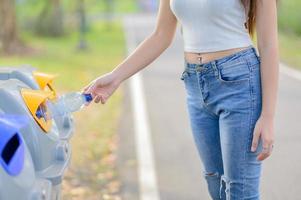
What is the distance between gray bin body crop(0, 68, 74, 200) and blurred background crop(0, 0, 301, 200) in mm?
2243

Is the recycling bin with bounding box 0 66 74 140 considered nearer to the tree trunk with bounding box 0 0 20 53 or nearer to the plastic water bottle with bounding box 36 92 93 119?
the plastic water bottle with bounding box 36 92 93 119

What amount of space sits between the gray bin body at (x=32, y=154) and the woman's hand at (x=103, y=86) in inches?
9.6

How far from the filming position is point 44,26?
2683 centimetres

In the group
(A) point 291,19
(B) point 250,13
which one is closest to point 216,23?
(B) point 250,13

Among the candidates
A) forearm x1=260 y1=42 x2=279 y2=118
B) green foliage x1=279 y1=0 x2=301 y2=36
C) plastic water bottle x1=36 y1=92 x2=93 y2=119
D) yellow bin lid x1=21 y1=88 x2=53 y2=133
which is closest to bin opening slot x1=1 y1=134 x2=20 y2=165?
yellow bin lid x1=21 y1=88 x2=53 y2=133

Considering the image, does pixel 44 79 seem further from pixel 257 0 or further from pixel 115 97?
pixel 115 97

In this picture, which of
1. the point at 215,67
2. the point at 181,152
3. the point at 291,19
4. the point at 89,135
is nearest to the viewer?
the point at 215,67

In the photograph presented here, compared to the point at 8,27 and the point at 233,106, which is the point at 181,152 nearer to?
the point at 233,106

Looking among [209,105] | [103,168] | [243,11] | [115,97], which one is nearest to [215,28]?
[243,11]

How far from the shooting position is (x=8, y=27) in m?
18.0

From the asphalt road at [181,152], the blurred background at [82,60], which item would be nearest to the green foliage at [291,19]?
the blurred background at [82,60]

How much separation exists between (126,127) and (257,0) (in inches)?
205

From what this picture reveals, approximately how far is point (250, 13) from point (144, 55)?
25.8 inches

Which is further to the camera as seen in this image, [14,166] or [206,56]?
[206,56]
